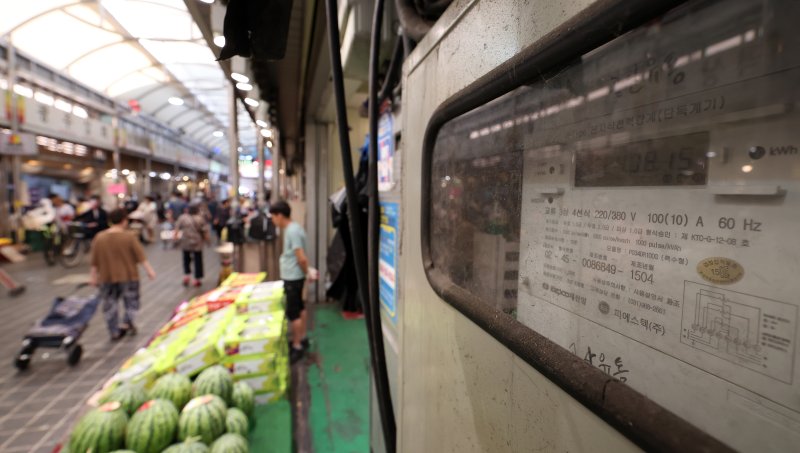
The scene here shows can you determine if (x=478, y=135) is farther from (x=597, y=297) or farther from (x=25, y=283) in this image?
(x=25, y=283)

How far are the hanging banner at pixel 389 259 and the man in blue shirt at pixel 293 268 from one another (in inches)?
88.1

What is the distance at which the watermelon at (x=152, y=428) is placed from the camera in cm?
186

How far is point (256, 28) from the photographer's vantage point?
4.07 feet

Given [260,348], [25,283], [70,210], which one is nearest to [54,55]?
[70,210]

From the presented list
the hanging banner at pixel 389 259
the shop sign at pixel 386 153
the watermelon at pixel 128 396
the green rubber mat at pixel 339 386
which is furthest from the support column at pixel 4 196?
the hanging banner at pixel 389 259

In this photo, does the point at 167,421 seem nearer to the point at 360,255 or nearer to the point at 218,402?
the point at 218,402

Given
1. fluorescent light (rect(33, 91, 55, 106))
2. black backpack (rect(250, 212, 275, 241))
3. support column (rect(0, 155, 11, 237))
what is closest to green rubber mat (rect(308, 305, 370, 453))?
black backpack (rect(250, 212, 275, 241))

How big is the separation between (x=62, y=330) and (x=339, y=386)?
3.06m

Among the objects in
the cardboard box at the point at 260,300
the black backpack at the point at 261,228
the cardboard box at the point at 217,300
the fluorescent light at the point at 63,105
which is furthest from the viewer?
the fluorescent light at the point at 63,105

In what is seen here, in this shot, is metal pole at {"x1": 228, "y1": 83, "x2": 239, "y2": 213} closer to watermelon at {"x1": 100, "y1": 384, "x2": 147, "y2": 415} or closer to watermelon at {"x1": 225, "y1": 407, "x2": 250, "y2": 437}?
watermelon at {"x1": 100, "y1": 384, "x2": 147, "y2": 415}

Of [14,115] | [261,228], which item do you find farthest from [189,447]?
[14,115]

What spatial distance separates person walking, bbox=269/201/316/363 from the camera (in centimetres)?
422

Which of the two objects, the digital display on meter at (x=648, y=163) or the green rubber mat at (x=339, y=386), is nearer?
the digital display on meter at (x=648, y=163)

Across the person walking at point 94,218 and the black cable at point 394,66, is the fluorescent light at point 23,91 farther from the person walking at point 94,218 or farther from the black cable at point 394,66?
the black cable at point 394,66
